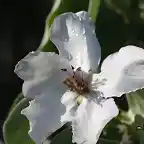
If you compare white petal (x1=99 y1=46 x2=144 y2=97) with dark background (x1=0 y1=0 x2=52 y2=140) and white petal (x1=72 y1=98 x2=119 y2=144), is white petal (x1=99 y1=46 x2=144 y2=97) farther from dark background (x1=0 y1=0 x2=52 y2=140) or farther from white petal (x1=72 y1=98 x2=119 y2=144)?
dark background (x1=0 y1=0 x2=52 y2=140)

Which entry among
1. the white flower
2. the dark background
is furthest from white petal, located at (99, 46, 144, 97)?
the dark background

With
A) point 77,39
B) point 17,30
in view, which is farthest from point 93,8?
point 17,30

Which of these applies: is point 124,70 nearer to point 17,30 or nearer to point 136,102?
point 136,102

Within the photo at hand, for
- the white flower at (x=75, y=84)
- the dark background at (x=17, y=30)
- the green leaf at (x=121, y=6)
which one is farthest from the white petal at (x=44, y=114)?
the dark background at (x=17, y=30)

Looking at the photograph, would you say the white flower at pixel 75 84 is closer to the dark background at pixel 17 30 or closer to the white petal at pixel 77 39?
the white petal at pixel 77 39

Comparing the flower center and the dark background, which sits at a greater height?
the flower center

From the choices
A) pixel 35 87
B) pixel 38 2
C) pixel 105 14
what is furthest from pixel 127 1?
pixel 38 2

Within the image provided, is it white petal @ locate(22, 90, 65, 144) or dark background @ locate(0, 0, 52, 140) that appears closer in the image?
white petal @ locate(22, 90, 65, 144)
